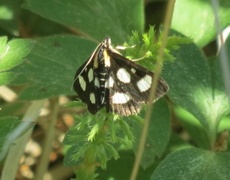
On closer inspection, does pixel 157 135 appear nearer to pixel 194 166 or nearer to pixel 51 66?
pixel 194 166

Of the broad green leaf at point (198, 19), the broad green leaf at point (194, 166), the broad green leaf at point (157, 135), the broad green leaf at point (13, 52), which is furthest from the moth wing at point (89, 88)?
the broad green leaf at point (198, 19)

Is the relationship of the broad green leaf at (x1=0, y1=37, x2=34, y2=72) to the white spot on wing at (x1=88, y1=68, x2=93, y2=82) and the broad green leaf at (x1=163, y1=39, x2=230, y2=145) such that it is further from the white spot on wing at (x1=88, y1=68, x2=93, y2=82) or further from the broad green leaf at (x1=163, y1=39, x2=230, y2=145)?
the broad green leaf at (x1=163, y1=39, x2=230, y2=145)

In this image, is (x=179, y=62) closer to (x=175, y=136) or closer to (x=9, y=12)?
(x=175, y=136)

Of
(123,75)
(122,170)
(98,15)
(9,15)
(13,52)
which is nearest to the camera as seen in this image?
(123,75)

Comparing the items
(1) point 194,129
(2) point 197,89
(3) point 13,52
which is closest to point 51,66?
(3) point 13,52

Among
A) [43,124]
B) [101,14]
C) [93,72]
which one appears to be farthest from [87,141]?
[43,124]

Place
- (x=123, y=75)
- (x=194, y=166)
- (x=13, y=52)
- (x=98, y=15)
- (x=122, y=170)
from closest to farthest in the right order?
(x=123, y=75), (x=13, y=52), (x=194, y=166), (x=122, y=170), (x=98, y=15)

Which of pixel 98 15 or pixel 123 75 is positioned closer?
pixel 123 75
